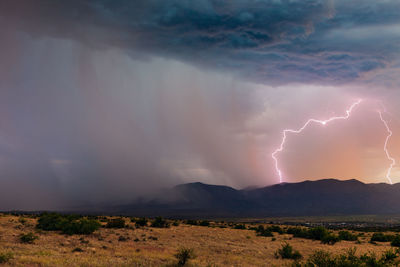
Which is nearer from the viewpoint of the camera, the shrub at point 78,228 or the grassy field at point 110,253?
the grassy field at point 110,253

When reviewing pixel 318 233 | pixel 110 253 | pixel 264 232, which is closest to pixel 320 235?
pixel 318 233

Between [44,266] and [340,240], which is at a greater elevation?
[44,266]

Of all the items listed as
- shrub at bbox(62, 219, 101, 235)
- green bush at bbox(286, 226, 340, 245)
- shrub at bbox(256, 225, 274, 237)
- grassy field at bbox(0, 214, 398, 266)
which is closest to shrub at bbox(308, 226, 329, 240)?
green bush at bbox(286, 226, 340, 245)

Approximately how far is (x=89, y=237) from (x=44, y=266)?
49.1ft

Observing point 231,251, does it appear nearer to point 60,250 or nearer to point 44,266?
point 60,250

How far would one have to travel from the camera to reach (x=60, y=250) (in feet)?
72.4

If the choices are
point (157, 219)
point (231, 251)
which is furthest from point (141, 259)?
point (157, 219)

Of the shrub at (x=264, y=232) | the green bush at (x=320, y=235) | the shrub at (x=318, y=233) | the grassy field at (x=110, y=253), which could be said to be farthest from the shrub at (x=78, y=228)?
the shrub at (x=318, y=233)

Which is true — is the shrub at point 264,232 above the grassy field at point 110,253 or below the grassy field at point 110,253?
below

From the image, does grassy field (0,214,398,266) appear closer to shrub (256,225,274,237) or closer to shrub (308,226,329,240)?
shrub (308,226,329,240)

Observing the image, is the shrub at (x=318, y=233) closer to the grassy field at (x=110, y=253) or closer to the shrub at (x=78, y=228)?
the grassy field at (x=110, y=253)

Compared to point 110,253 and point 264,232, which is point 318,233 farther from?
point 110,253

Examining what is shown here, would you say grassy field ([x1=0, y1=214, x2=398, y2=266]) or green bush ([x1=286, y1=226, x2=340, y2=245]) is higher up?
grassy field ([x1=0, y1=214, x2=398, y2=266])

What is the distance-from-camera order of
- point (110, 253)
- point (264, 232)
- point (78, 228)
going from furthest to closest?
1. point (264, 232)
2. point (78, 228)
3. point (110, 253)
